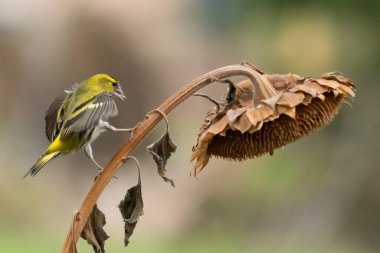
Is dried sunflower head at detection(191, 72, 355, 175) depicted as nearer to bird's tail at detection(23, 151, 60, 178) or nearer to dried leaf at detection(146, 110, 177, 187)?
dried leaf at detection(146, 110, 177, 187)

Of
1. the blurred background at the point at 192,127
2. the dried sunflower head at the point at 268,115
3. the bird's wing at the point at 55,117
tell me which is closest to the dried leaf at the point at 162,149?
the dried sunflower head at the point at 268,115

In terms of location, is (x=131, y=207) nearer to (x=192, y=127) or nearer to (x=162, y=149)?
(x=162, y=149)

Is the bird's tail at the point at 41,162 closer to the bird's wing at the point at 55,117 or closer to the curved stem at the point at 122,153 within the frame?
the bird's wing at the point at 55,117

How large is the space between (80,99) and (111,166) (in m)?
0.25

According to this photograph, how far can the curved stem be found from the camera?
3.55 feet

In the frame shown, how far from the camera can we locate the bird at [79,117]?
4.17 ft

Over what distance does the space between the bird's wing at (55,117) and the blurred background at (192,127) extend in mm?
3356

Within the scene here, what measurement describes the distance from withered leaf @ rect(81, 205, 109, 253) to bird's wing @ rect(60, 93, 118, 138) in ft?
0.44

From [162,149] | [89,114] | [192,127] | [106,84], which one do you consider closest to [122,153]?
[162,149]

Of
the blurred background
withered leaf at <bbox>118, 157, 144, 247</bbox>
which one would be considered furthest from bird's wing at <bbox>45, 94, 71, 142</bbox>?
the blurred background

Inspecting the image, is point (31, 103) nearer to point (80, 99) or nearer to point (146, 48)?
point (146, 48)

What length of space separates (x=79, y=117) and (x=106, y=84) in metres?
0.10

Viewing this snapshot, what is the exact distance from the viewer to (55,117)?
4.33ft

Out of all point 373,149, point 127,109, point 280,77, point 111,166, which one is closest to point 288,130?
point 280,77
